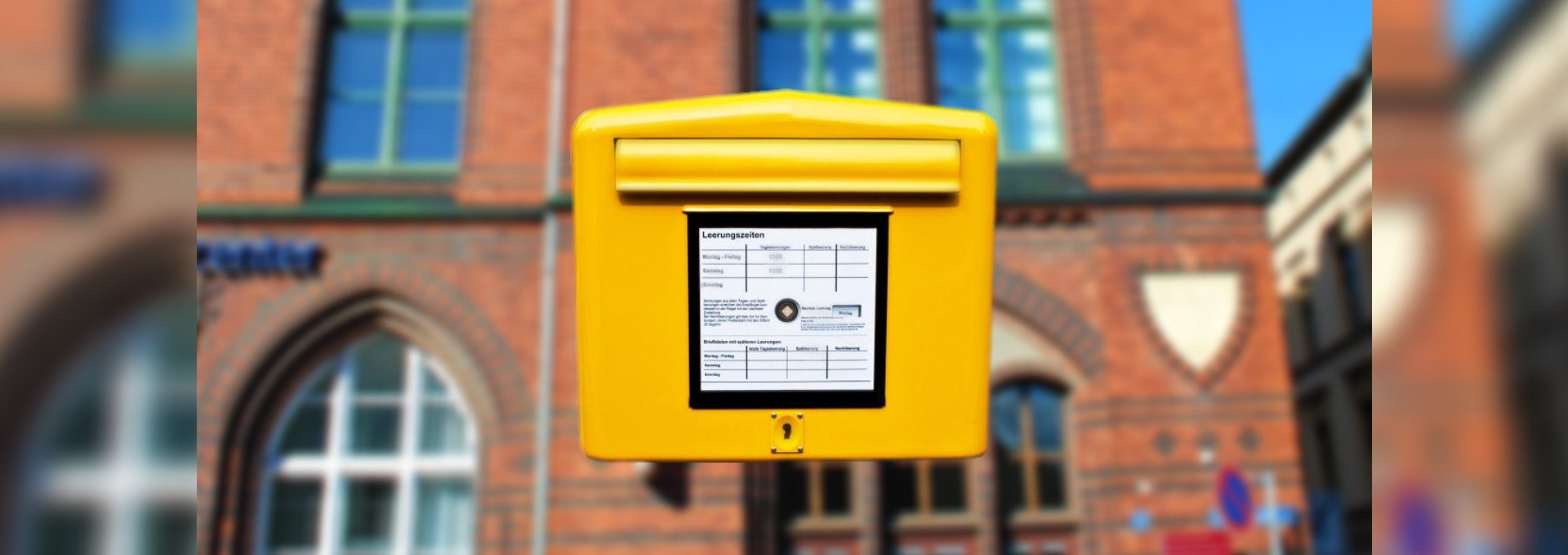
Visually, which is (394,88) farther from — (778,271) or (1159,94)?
(778,271)

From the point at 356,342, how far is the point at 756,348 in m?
8.56

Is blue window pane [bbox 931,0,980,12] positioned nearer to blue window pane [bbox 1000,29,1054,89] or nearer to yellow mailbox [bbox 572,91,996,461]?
blue window pane [bbox 1000,29,1054,89]

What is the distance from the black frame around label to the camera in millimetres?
1890

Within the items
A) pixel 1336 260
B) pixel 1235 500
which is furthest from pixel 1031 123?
pixel 1336 260

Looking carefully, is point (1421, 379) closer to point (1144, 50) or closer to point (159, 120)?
point (159, 120)

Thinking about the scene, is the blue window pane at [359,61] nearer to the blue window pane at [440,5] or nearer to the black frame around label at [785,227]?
the blue window pane at [440,5]

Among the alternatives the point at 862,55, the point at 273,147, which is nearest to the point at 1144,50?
the point at 862,55

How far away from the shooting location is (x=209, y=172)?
32.1 feet

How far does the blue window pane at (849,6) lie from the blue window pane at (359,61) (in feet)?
13.0

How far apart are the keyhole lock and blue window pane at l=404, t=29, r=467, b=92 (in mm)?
9060

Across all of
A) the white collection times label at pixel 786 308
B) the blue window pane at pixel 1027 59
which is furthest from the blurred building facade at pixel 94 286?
the blue window pane at pixel 1027 59

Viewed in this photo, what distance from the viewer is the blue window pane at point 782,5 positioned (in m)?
10.5

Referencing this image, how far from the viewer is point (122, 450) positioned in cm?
103

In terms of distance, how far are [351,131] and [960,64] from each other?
5.40m
